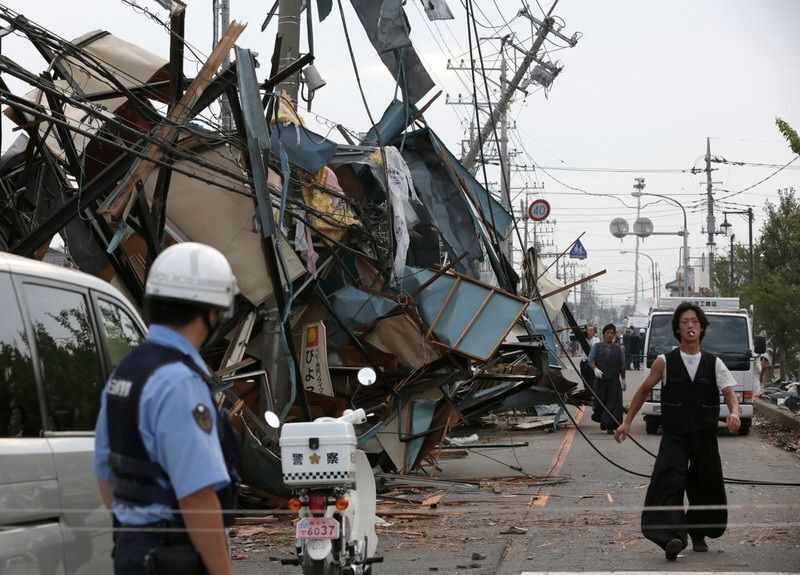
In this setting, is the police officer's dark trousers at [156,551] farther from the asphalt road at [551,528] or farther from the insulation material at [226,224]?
the insulation material at [226,224]

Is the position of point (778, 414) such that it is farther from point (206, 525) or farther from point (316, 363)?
point (206, 525)

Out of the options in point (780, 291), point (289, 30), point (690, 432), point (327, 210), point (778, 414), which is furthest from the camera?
point (780, 291)

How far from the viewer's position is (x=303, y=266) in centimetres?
1349

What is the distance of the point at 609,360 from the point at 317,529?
1676 cm

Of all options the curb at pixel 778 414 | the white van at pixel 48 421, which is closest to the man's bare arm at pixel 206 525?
the white van at pixel 48 421

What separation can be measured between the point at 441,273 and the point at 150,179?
377 cm

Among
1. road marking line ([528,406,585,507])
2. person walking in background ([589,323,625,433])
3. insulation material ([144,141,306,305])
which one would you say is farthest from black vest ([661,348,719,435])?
person walking in background ([589,323,625,433])

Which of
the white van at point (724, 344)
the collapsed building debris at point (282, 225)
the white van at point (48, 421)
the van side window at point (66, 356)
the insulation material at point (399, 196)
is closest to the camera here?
the white van at point (48, 421)

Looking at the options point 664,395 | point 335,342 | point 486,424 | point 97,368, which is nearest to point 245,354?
point 335,342

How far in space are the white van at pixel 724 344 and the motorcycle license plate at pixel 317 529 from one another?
1499 cm

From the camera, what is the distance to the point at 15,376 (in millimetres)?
4512

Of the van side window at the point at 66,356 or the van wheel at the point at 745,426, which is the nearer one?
the van side window at the point at 66,356

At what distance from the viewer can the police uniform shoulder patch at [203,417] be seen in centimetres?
328

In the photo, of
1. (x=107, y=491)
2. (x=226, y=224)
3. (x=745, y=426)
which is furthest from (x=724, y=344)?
(x=107, y=491)
